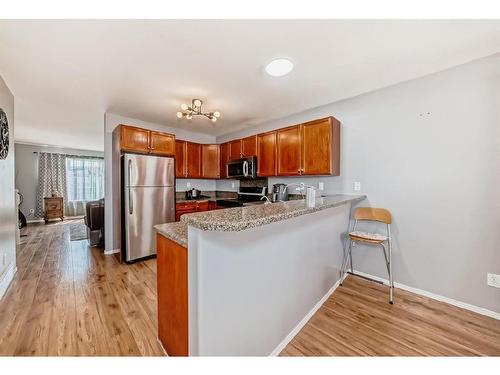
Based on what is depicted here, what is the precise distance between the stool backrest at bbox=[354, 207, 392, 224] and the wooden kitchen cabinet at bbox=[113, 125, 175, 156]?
10.0ft

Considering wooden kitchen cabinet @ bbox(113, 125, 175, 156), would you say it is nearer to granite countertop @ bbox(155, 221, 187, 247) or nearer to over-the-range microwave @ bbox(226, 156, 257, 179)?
over-the-range microwave @ bbox(226, 156, 257, 179)

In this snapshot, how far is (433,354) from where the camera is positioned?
1.49 m

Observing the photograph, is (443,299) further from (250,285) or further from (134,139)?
(134,139)

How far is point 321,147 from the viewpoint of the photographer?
9.18 feet

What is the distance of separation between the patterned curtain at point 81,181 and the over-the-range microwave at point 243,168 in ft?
20.1

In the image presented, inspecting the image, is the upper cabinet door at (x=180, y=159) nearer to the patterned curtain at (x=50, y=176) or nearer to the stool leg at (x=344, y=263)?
the stool leg at (x=344, y=263)

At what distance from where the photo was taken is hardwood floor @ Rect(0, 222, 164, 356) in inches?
60.4

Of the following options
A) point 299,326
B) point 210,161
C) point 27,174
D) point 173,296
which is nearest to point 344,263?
point 299,326

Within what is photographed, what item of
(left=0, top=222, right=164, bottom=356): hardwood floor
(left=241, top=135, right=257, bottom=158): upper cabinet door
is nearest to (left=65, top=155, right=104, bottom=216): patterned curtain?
(left=0, top=222, right=164, bottom=356): hardwood floor

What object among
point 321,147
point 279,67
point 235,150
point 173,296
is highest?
point 279,67

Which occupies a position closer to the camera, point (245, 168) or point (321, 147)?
point (321, 147)

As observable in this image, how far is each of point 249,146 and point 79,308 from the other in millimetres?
3115

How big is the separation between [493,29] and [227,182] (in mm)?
4169

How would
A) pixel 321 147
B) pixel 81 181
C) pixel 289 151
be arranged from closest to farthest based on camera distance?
pixel 321 147
pixel 289 151
pixel 81 181
